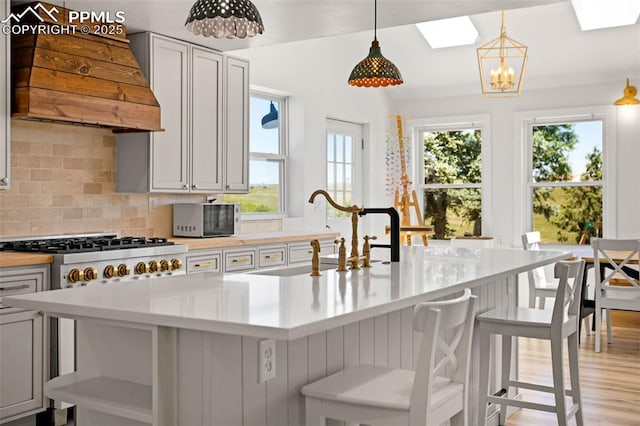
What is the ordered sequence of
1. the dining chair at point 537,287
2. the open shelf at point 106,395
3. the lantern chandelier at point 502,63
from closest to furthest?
the open shelf at point 106,395 → the dining chair at point 537,287 → the lantern chandelier at point 502,63

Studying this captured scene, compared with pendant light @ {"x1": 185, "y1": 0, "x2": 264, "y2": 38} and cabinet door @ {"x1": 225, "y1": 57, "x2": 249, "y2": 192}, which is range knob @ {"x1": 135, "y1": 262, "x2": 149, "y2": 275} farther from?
pendant light @ {"x1": 185, "y1": 0, "x2": 264, "y2": 38}

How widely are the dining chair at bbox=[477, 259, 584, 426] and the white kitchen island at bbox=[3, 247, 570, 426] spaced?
1.95ft

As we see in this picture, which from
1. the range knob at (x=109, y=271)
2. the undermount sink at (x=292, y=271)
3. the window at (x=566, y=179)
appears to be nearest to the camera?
the undermount sink at (x=292, y=271)

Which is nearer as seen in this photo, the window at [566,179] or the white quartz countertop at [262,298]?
the white quartz countertop at [262,298]

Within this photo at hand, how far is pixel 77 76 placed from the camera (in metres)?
4.10

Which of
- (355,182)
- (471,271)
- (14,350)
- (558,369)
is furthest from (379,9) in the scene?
(355,182)

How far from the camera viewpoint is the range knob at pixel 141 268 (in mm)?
4090

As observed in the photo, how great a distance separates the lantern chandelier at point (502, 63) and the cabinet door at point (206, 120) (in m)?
2.33

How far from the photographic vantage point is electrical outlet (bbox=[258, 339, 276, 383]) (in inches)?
77.7

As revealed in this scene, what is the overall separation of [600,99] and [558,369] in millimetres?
4549

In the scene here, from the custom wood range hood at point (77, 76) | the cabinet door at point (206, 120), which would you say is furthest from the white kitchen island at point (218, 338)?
the cabinet door at point (206, 120)

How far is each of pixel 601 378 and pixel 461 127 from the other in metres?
3.82

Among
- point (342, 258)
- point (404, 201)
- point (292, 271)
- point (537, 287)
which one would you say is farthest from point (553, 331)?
point (404, 201)

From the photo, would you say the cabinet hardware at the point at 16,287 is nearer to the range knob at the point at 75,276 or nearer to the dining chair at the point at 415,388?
the range knob at the point at 75,276
